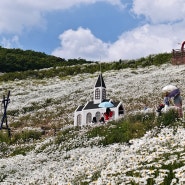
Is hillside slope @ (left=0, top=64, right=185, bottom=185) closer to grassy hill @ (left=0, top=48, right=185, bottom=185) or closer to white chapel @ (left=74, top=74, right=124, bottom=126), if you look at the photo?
grassy hill @ (left=0, top=48, right=185, bottom=185)

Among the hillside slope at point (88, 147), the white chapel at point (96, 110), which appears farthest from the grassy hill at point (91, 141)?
the white chapel at point (96, 110)

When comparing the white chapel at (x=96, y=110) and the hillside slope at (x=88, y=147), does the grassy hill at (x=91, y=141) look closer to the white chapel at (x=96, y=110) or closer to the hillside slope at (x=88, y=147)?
the hillside slope at (x=88, y=147)

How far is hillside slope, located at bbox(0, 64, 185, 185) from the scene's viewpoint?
12.5 meters

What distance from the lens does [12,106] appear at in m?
52.7

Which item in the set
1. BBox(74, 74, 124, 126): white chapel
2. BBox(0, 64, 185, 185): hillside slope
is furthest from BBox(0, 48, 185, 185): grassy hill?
BBox(74, 74, 124, 126): white chapel

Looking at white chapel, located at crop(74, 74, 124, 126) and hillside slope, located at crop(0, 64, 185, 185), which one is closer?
hillside slope, located at crop(0, 64, 185, 185)

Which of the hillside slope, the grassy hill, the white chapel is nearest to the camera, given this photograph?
the hillside slope

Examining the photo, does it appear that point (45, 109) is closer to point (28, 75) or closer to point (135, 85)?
point (135, 85)

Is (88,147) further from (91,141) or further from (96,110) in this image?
(96,110)

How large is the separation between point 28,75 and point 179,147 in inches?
2863

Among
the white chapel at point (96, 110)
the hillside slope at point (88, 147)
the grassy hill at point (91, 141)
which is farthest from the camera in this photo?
the white chapel at point (96, 110)

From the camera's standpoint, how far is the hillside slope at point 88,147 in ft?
41.1

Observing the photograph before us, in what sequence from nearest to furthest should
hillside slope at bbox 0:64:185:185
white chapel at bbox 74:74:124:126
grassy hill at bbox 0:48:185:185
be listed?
hillside slope at bbox 0:64:185:185 → grassy hill at bbox 0:48:185:185 → white chapel at bbox 74:74:124:126

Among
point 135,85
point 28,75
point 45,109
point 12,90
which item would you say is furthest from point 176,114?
point 28,75
